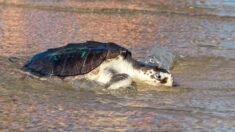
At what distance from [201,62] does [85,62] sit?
2319 millimetres

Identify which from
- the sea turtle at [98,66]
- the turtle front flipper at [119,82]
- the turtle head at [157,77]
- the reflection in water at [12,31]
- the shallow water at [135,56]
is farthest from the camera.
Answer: the reflection in water at [12,31]

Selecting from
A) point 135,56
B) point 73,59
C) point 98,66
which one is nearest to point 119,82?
point 98,66

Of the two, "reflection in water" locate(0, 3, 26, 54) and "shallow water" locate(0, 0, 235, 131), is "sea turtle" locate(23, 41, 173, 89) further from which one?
"reflection in water" locate(0, 3, 26, 54)

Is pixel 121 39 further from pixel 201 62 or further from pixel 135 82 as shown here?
pixel 135 82

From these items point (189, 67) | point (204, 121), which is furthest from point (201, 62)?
point (204, 121)

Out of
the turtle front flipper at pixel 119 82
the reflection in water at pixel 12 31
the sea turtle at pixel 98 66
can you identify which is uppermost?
the reflection in water at pixel 12 31

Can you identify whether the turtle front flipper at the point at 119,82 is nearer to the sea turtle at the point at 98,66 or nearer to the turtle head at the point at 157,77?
the sea turtle at the point at 98,66

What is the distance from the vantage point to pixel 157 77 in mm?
6539

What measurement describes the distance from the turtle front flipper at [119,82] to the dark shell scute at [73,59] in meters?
0.22

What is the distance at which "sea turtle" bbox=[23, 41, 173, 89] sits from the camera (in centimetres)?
632

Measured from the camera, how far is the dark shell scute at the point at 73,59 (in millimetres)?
6332

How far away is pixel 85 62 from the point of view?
20.9 feet

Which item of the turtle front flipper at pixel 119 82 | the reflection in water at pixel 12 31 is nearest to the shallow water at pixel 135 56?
the reflection in water at pixel 12 31

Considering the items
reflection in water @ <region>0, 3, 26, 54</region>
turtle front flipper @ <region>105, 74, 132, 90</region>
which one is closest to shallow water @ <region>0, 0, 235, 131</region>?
reflection in water @ <region>0, 3, 26, 54</region>
